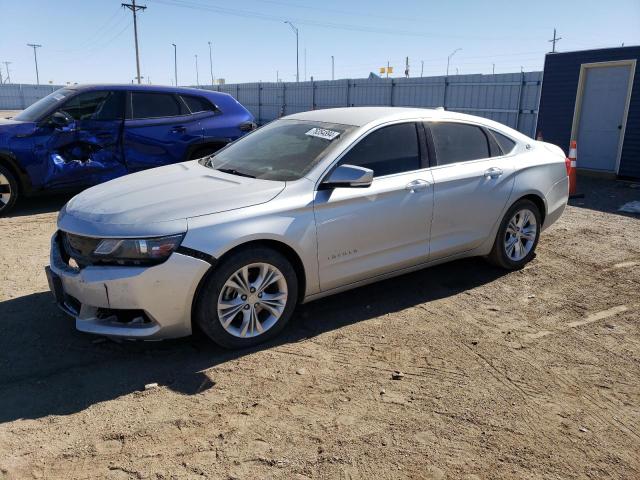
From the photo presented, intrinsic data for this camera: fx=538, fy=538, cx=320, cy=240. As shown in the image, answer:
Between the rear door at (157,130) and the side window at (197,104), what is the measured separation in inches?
3.2

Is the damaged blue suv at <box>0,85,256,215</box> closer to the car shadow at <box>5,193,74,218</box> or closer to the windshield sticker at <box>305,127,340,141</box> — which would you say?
the car shadow at <box>5,193,74,218</box>

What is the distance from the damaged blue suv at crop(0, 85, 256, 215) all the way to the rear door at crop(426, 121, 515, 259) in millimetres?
4625

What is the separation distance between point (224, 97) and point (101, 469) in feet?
23.8

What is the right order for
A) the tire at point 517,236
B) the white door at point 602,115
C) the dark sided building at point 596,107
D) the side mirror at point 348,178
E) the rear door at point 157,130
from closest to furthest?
the side mirror at point 348,178 → the tire at point 517,236 → the rear door at point 157,130 → the dark sided building at point 596,107 → the white door at point 602,115

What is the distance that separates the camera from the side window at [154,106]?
804cm

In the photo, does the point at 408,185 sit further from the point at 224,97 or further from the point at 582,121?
the point at 582,121

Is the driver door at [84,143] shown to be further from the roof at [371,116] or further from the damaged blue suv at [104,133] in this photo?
the roof at [371,116]

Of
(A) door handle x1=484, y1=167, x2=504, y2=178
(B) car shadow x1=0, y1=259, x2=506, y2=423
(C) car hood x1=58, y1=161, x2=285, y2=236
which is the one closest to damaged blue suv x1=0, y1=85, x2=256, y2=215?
(B) car shadow x1=0, y1=259, x2=506, y2=423

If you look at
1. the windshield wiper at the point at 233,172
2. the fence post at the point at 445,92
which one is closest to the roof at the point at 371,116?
the windshield wiper at the point at 233,172

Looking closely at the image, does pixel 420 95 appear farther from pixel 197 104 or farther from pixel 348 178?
pixel 348 178

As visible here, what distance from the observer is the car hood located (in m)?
3.44

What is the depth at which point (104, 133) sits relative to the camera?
25.3 ft

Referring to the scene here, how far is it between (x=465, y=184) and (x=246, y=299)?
226cm

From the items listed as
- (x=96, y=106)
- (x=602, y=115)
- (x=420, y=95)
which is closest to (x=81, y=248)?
(x=96, y=106)
